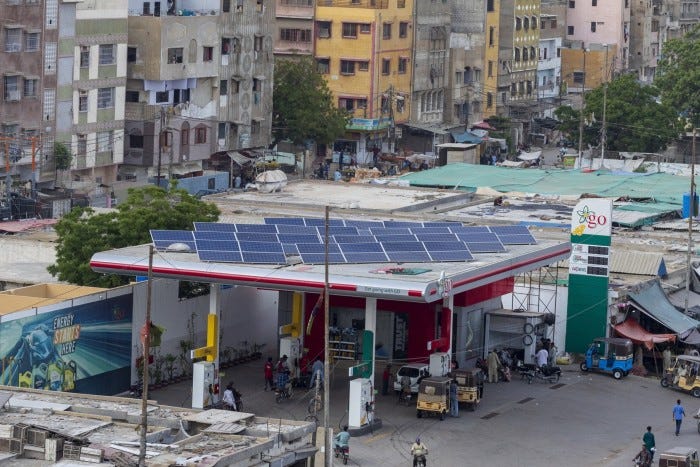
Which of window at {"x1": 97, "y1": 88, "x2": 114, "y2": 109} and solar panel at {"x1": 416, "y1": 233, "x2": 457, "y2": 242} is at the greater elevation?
window at {"x1": 97, "y1": 88, "x2": 114, "y2": 109}

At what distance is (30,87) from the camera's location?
8112 cm

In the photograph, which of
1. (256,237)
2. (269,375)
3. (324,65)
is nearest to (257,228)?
(256,237)

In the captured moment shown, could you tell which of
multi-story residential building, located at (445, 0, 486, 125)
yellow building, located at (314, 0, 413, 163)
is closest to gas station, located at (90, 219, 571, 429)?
yellow building, located at (314, 0, 413, 163)

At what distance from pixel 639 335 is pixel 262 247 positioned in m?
13.1

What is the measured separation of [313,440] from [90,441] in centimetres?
448

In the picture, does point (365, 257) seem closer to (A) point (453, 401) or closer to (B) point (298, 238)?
(B) point (298, 238)

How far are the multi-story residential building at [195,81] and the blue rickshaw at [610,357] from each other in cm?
3098

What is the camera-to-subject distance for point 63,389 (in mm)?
48250

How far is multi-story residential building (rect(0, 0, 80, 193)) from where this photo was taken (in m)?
79.2

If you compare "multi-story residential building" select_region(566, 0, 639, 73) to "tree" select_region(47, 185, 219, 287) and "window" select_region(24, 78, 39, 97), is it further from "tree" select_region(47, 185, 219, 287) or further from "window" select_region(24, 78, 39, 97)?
"tree" select_region(47, 185, 219, 287)

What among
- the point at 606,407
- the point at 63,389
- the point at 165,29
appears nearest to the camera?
the point at 63,389

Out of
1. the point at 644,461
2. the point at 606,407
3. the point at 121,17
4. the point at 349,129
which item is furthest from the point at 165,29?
the point at 644,461

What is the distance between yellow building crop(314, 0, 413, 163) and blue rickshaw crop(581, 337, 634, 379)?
173 feet

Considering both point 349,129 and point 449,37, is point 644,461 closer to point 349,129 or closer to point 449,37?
point 349,129
